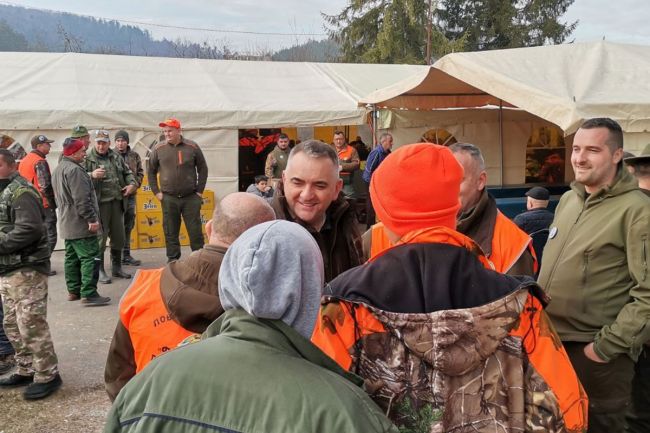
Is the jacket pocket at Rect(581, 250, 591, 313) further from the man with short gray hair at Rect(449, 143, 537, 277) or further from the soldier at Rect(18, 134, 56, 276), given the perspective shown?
the soldier at Rect(18, 134, 56, 276)

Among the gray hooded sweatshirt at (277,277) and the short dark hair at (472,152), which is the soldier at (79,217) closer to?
the short dark hair at (472,152)

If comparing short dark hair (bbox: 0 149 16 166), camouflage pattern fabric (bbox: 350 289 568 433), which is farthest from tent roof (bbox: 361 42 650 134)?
short dark hair (bbox: 0 149 16 166)

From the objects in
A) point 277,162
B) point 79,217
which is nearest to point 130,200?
point 79,217

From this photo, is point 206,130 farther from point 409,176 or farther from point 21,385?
point 409,176

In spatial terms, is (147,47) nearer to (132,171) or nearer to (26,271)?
(132,171)

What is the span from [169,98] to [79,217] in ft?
16.6

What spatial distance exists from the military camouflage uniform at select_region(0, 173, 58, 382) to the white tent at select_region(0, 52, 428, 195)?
5.91m

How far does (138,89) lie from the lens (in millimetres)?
11531

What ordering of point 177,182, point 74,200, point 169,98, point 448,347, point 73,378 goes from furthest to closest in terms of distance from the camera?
point 169,98, point 177,182, point 74,200, point 73,378, point 448,347

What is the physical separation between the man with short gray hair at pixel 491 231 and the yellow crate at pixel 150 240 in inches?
336

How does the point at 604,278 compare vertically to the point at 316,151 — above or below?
below

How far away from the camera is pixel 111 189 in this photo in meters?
8.09

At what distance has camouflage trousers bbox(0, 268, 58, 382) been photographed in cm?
457

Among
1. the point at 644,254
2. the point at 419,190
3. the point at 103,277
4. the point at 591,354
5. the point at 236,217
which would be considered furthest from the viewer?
the point at 103,277
